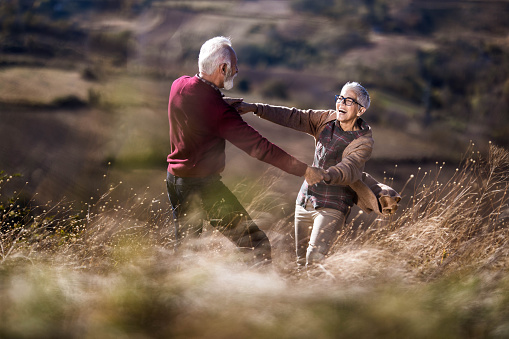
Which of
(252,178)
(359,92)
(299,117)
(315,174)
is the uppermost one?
(359,92)

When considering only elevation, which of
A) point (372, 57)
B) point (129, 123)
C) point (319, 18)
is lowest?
point (129, 123)

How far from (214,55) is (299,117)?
69 centimetres

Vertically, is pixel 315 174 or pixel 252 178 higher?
pixel 315 174

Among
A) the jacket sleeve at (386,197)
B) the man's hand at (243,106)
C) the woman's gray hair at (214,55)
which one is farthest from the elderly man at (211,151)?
the jacket sleeve at (386,197)

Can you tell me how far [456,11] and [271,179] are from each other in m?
38.7

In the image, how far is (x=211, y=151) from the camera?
314 centimetres

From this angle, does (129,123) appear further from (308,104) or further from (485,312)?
(485,312)

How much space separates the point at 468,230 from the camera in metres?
4.00

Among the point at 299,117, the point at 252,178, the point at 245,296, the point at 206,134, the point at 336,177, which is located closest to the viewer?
the point at 245,296

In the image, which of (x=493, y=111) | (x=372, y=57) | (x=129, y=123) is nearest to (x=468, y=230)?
(x=129, y=123)

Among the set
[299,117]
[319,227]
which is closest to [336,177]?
[319,227]

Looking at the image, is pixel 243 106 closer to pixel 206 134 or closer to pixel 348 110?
pixel 206 134

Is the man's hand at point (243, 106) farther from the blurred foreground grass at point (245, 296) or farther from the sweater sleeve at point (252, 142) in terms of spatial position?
the blurred foreground grass at point (245, 296)

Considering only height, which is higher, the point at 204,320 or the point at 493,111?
the point at 204,320
